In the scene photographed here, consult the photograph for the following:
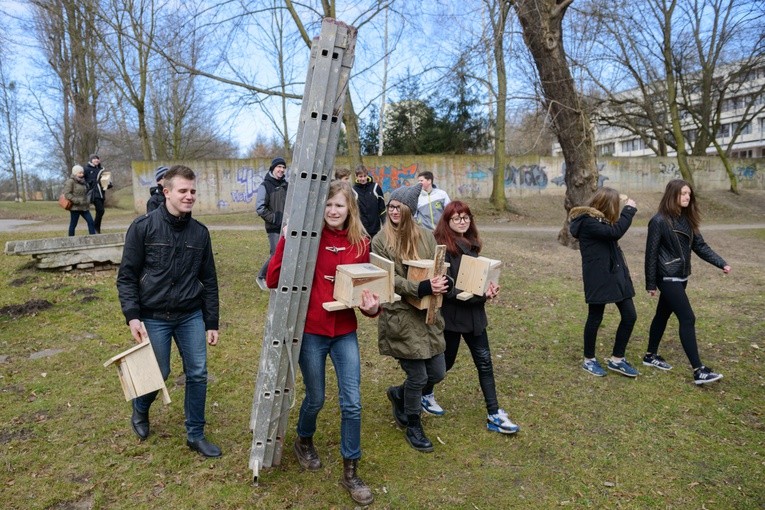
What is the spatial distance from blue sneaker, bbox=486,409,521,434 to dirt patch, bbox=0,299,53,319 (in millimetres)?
6155

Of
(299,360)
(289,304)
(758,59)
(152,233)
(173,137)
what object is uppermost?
(758,59)

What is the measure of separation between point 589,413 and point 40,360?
5491mm

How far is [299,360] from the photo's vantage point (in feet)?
11.0

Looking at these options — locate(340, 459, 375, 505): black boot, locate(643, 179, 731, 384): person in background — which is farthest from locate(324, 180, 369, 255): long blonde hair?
locate(643, 179, 731, 384): person in background

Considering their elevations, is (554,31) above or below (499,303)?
above

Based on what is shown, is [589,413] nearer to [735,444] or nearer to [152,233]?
[735,444]

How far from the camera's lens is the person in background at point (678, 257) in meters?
5.12

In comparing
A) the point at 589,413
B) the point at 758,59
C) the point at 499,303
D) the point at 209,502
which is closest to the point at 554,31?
the point at 499,303

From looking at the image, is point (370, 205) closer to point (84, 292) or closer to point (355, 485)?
point (84, 292)

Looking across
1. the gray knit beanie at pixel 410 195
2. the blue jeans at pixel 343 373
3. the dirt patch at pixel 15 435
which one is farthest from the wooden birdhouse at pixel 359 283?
the gray knit beanie at pixel 410 195

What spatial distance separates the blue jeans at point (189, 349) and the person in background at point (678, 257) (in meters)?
4.16

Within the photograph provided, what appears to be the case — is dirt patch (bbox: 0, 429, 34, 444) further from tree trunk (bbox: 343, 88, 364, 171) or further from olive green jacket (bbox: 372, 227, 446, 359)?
tree trunk (bbox: 343, 88, 364, 171)

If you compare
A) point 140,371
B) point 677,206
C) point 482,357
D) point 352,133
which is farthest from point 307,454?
point 352,133

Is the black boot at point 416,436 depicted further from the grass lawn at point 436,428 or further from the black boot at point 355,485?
the black boot at point 355,485
